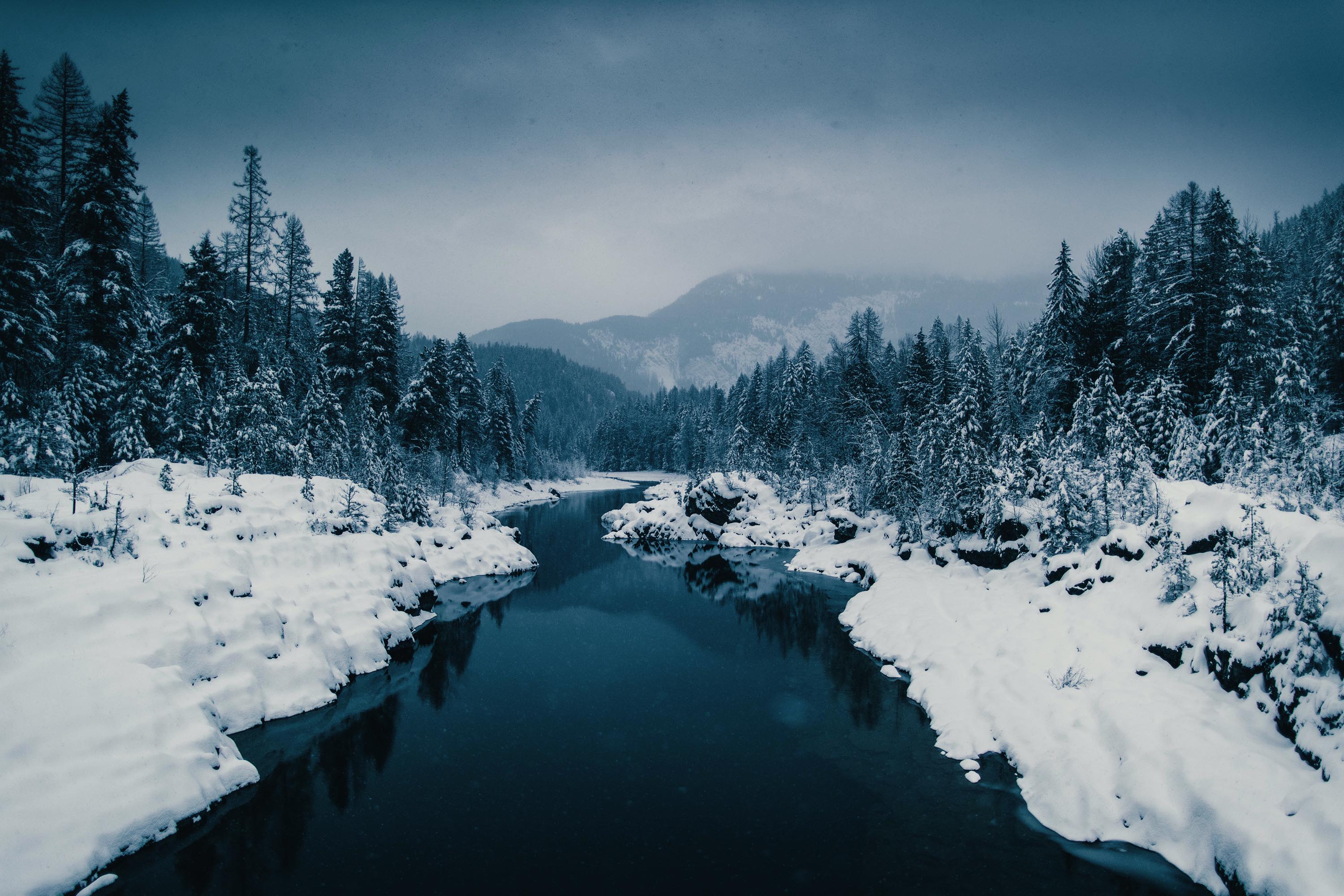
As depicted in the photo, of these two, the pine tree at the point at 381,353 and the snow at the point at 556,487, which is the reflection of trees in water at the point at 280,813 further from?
the snow at the point at 556,487

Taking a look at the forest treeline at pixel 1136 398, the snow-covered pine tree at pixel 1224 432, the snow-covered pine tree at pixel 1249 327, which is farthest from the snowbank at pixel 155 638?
the snow-covered pine tree at pixel 1249 327

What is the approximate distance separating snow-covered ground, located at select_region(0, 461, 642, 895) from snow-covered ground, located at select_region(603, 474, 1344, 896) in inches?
593

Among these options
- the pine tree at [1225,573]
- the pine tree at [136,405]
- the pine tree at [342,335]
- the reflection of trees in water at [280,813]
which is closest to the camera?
the reflection of trees in water at [280,813]

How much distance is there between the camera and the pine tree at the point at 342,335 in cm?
3675

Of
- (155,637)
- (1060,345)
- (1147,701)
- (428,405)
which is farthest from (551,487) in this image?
(1147,701)

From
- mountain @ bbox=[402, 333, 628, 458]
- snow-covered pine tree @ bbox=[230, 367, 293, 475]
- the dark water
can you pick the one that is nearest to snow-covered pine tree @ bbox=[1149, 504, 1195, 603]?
the dark water

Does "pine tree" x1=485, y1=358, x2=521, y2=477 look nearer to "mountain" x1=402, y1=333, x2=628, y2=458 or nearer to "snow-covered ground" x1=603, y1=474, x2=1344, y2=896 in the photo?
"mountain" x1=402, y1=333, x2=628, y2=458

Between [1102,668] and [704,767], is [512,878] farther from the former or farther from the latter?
[1102,668]

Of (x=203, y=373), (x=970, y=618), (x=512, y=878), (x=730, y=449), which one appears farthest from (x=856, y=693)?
(x=730, y=449)

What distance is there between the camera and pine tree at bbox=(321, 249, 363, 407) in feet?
121

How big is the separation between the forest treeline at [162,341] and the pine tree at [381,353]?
11cm

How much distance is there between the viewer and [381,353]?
37.9 m

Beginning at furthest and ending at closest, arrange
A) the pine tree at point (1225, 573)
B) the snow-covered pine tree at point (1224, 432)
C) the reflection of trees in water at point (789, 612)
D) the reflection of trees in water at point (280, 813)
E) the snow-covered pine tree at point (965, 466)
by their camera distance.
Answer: the snow-covered pine tree at point (965, 466) < the snow-covered pine tree at point (1224, 432) < the reflection of trees in water at point (789, 612) < the pine tree at point (1225, 573) < the reflection of trees in water at point (280, 813)

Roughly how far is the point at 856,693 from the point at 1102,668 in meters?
6.03
